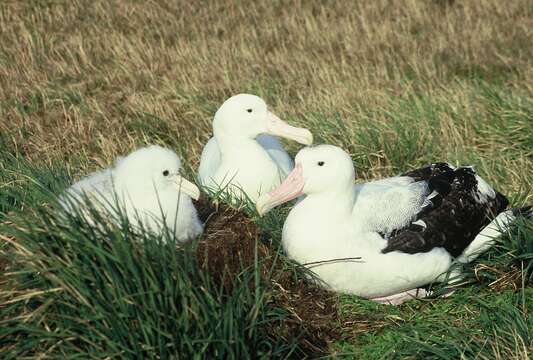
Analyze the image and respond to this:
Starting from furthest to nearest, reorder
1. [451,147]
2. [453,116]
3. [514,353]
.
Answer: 1. [453,116]
2. [451,147]
3. [514,353]

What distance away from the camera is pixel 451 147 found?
5891 millimetres

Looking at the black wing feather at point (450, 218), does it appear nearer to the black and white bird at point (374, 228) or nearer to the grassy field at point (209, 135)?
the black and white bird at point (374, 228)

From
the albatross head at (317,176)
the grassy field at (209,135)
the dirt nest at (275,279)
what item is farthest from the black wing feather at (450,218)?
the dirt nest at (275,279)

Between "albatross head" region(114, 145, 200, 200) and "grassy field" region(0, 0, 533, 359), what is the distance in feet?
0.90

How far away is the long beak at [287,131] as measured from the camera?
488 centimetres

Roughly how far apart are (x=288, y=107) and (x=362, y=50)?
1.66 metres

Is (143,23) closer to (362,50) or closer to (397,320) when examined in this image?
(362,50)

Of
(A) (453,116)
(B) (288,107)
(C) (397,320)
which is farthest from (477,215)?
(B) (288,107)

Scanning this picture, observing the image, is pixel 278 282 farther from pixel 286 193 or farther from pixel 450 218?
pixel 450 218

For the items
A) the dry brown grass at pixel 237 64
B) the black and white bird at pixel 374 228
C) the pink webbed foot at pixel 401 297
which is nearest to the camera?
the black and white bird at pixel 374 228

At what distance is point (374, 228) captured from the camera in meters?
4.07

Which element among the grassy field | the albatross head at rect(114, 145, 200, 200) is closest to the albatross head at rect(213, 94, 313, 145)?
the grassy field

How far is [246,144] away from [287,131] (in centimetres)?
25

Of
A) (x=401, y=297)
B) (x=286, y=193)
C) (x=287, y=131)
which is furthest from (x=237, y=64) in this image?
(x=401, y=297)
